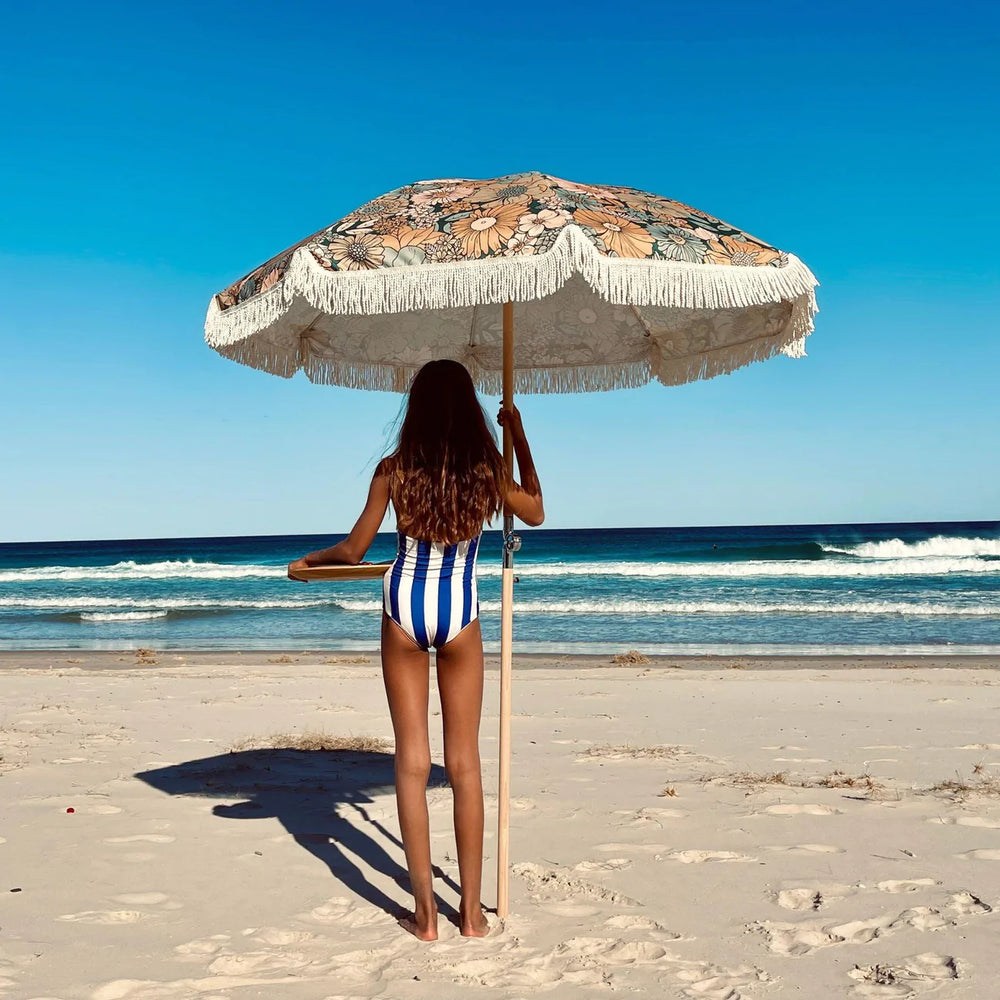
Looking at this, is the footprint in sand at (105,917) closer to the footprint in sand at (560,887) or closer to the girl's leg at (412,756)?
the girl's leg at (412,756)

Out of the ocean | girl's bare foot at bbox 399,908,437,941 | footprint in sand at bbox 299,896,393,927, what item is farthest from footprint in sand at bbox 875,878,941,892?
the ocean

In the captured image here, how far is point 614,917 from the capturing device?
324 centimetres

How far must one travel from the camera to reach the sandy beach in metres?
2.82

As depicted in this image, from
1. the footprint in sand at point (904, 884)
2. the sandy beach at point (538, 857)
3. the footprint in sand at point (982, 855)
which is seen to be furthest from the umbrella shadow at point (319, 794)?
the footprint in sand at point (982, 855)

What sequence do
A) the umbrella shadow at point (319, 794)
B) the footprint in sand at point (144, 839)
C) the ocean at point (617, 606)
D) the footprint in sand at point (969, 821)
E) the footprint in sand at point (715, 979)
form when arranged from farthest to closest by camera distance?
the ocean at point (617, 606) < the footprint in sand at point (969, 821) < the footprint in sand at point (144, 839) < the umbrella shadow at point (319, 794) < the footprint in sand at point (715, 979)

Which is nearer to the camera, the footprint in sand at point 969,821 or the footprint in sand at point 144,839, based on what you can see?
the footprint in sand at point 144,839

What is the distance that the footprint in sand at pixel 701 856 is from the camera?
3.82 m

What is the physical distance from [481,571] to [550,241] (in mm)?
28544

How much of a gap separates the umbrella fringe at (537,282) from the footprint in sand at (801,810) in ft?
8.38

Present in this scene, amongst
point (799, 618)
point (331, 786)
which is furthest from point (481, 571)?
point (331, 786)

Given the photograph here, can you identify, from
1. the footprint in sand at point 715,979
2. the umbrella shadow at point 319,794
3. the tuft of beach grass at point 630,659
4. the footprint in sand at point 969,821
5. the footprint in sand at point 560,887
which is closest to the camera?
the footprint in sand at point 715,979

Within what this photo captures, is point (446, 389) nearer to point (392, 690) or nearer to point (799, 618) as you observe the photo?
point (392, 690)

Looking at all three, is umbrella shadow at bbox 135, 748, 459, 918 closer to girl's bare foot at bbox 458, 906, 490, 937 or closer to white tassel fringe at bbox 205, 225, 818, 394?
girl's bare foot at bbox 458, 906, 490, 937

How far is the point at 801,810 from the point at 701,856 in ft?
2.90
